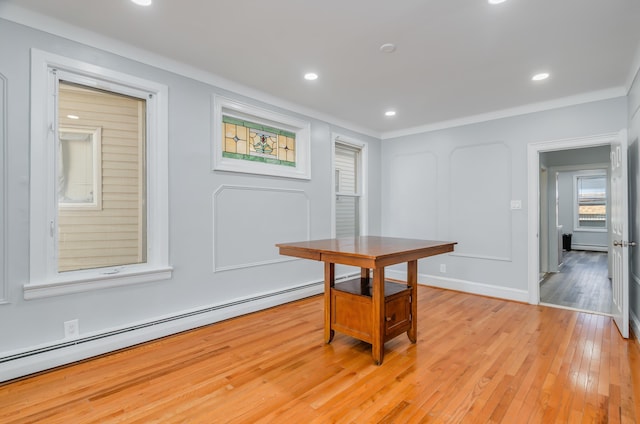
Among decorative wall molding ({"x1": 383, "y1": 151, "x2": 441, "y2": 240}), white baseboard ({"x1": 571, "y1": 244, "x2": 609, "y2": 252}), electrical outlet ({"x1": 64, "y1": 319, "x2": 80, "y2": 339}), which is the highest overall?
decorative wall molding ({"x1": 383, "y1": 151, "x2": 441, "y2": 240})


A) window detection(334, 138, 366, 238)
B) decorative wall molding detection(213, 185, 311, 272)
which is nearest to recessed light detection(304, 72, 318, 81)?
decorative wall molding detection(213, 185, 311, 272)

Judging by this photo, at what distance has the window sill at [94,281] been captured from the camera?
→ 2.26 meters

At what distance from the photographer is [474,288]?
4477 millimetres

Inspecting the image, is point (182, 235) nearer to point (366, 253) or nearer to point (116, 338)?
point (116, 338)

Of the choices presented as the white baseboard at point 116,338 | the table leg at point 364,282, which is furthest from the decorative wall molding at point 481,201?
the white baseboard at point 116,338

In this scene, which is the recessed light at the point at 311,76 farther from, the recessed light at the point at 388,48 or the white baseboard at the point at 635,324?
the white baseboard at the point at 635,324

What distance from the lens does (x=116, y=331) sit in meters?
2.60

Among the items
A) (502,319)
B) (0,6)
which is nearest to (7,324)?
(0,6)

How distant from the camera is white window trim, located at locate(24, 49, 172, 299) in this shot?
2258 millimetres

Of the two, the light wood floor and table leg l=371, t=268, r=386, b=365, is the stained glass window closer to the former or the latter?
the light wood floor

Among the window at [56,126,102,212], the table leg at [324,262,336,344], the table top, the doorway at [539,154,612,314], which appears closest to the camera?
the table top

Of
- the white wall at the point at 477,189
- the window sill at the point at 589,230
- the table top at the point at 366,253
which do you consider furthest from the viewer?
the window sill at the point at 589,230

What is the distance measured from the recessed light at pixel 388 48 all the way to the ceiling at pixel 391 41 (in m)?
0.04

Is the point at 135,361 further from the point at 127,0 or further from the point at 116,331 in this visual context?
the point at 127,0
